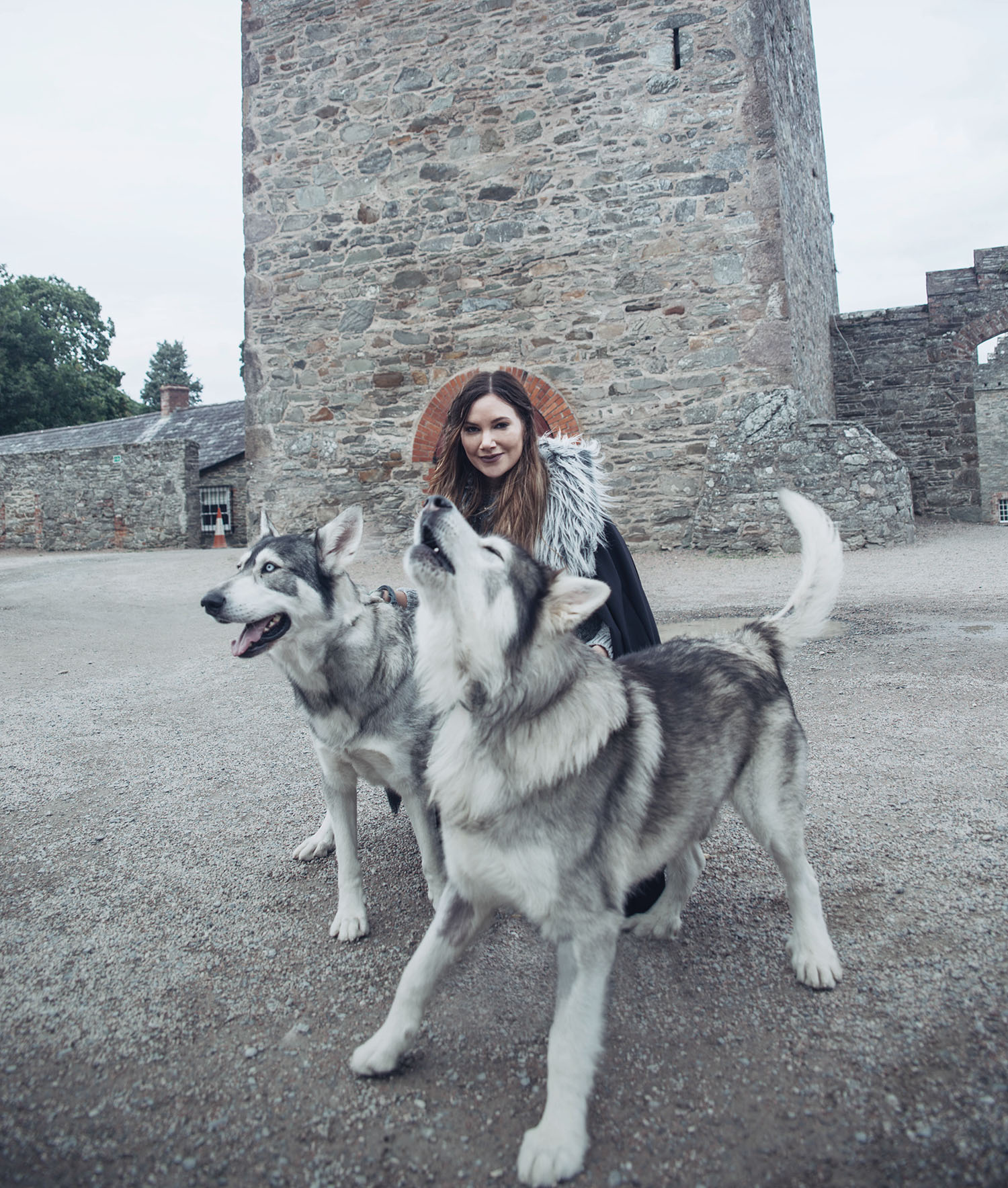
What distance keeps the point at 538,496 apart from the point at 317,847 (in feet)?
5.37

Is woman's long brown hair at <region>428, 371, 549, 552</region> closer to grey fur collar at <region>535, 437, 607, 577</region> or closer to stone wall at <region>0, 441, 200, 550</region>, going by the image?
grey fur collar at <region>535, 437, 607, 577</region>

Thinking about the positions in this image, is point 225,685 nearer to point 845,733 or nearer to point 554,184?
point 845,733

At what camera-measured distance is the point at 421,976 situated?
1.82 metres

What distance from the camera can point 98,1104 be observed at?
5.51 feet

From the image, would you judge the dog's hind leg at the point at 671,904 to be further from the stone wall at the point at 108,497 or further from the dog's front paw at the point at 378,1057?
the stone wall at the point at 108,497

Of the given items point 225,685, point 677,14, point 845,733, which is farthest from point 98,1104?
point 677,14

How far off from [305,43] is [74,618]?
30.4ft

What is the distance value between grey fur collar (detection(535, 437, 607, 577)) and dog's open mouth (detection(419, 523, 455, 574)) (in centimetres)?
84

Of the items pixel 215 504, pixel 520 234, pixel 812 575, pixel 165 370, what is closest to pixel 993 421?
pixel 520 234

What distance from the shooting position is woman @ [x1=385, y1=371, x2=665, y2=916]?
2689 mm

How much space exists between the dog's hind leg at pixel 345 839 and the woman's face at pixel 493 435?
1.20 metres

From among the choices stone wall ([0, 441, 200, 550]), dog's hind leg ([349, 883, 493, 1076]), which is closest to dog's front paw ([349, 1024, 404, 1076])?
dog's hind leg ([349, 883, 493, 1076])

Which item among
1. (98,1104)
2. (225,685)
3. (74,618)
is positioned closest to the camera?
(98,1104)

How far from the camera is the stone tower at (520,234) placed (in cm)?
973
